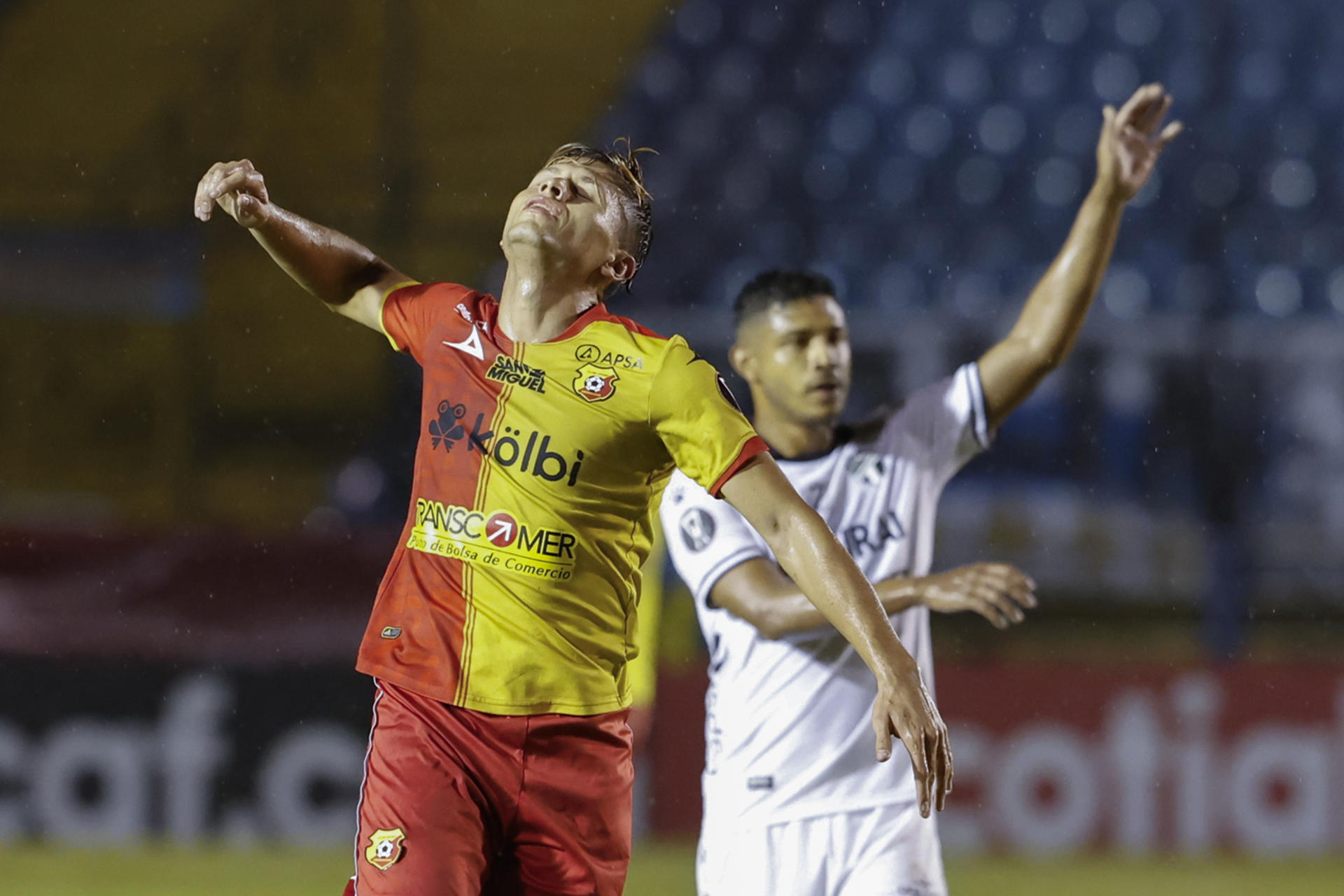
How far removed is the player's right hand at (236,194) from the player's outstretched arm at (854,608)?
1135 millimetres

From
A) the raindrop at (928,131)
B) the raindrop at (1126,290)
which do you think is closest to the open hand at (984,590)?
the raindrop at (1126,290)

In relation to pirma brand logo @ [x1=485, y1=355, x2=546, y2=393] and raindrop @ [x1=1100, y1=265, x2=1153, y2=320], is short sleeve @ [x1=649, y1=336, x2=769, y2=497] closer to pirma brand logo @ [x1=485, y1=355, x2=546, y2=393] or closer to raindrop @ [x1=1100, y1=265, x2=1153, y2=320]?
pirma brand logo @ [x1=485, y1=355, x2=546, y2=393]

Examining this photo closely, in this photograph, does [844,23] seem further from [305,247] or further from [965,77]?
[305,247]

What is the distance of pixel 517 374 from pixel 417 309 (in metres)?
0.33

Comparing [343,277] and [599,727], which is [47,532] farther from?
[599,727]

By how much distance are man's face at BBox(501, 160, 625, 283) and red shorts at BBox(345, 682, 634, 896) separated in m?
0.89

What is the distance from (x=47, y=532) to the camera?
7.24 meters

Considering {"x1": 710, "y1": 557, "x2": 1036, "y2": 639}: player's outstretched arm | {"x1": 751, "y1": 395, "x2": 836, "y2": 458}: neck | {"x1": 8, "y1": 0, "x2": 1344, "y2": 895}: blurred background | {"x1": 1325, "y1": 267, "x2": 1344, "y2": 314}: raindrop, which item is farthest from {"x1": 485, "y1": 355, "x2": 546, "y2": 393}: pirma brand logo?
{"x1": 1325, "y1": 267, "x2": 1344, "y2": 314}: raindrop

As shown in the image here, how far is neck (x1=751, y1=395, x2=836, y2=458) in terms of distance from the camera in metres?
3.72

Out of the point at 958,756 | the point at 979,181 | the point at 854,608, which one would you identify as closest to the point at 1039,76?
the point at 979,181

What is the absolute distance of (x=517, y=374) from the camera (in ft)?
9.34

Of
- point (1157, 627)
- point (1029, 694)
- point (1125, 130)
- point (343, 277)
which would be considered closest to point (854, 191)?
point (1157, 627)

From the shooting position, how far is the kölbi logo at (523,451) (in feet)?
9.07

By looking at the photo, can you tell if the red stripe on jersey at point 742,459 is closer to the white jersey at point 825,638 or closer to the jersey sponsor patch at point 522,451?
the jersey sponsor patch at point 522,451
